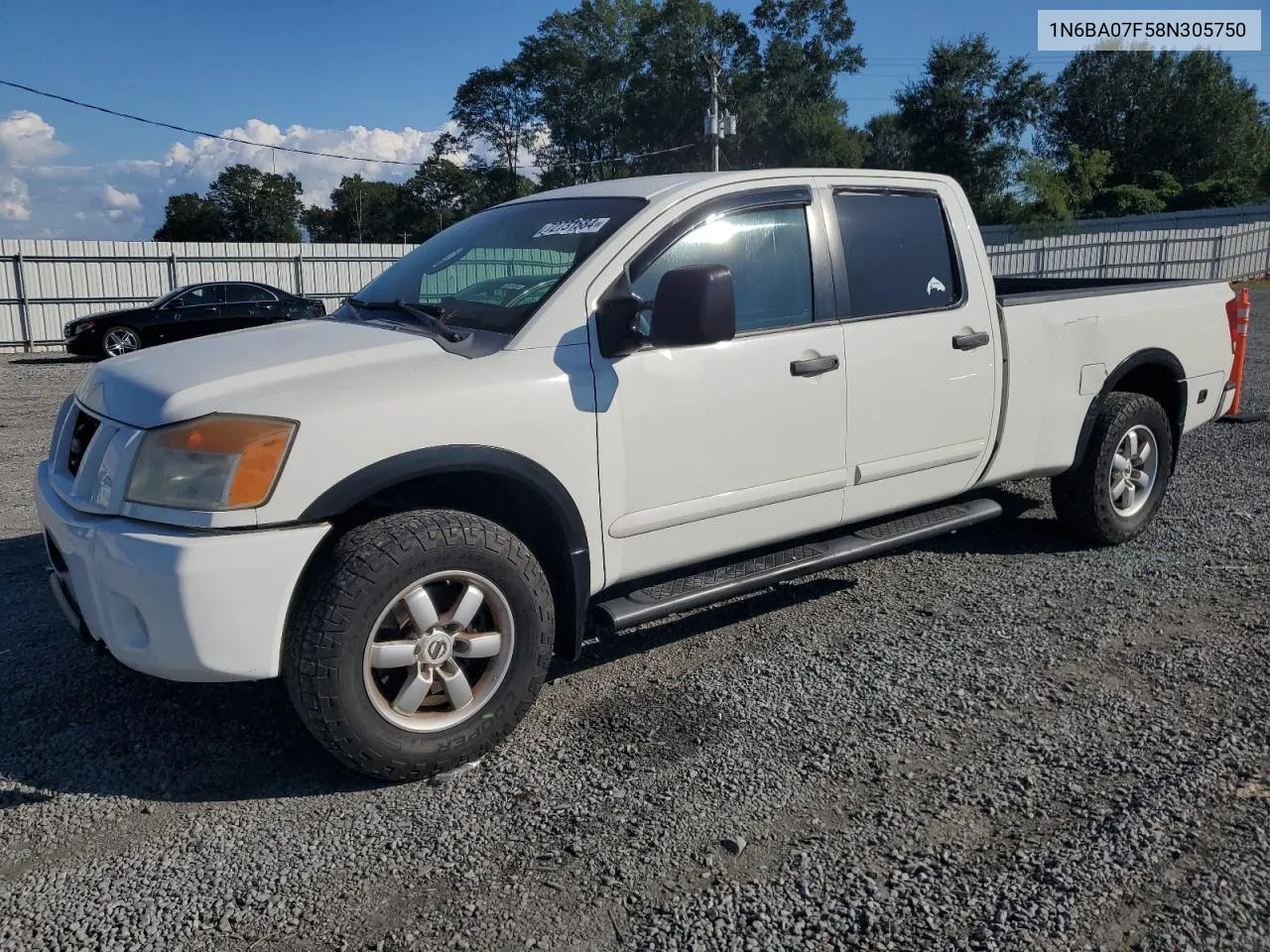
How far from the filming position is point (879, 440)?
14.0ft

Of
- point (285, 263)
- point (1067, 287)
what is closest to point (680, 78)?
point (285, 263)

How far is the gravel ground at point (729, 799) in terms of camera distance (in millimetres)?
2557

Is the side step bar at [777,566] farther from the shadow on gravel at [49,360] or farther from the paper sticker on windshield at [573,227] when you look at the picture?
the shadow on gravel at [49,360]

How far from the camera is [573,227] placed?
12.8 feet

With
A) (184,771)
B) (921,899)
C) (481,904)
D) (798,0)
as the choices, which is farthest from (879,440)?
(798,0)

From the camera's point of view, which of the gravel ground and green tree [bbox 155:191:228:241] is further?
green tree [bbox 155:191:228:241]

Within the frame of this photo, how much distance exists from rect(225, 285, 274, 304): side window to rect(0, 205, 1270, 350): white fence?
16.6 ft

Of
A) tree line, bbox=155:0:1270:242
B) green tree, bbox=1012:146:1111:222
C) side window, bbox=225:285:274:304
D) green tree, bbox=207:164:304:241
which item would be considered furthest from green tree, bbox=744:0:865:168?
side window, bbox=225:285:274:304

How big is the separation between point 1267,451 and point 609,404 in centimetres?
637

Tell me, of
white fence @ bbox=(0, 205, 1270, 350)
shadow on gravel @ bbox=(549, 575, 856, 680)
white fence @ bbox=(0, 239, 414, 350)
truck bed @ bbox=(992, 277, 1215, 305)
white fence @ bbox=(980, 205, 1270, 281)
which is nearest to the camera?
shadow on gravel @ bbox=(549, 575, 856, 680)

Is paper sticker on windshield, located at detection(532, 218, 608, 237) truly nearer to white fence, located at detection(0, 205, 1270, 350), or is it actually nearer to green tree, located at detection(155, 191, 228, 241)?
white fence, located at detection(0, 205, 1270, 350)

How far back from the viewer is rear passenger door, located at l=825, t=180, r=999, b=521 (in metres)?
4.23

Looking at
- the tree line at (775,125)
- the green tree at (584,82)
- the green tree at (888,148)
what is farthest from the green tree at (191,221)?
the green tree at (888,148)

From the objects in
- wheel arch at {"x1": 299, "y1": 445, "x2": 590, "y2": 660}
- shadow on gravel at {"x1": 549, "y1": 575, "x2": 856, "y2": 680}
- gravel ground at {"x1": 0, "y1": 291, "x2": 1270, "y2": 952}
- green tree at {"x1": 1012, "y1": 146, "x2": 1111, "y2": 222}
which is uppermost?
green tree at {"x1": 1012, "y1": 146, "x2": 1111, "y2": 222}
